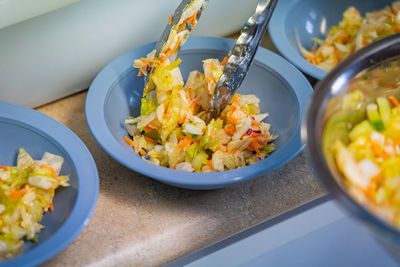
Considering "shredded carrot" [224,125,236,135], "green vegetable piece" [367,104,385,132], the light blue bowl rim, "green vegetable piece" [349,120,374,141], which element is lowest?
"shredded carrot" [224,125,236,135]

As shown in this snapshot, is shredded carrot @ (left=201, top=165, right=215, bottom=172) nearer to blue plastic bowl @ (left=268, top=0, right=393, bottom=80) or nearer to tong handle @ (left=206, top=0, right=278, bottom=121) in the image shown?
tong handle @ (left=206, top=0, right=278, bottom=121)

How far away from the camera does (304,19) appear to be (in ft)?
4.83

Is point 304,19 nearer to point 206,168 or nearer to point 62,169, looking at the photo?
point 206,168

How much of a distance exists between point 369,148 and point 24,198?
637 mm

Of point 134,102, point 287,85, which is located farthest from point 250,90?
point 134,102

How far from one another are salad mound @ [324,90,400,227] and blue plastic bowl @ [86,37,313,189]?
144 millimetres

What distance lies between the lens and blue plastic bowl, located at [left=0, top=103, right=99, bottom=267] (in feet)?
2.72

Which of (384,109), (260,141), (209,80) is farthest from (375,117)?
(209,80)

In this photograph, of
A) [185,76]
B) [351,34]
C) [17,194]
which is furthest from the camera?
[351,34]

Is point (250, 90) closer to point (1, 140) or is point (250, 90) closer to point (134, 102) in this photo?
point (134, 102)

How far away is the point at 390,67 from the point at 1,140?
0.81 m

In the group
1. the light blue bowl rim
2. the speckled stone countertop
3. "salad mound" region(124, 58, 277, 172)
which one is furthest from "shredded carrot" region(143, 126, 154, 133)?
the light blue bowl rim

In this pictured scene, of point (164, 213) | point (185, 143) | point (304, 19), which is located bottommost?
point (164, 213)

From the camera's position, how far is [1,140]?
3.43ft
